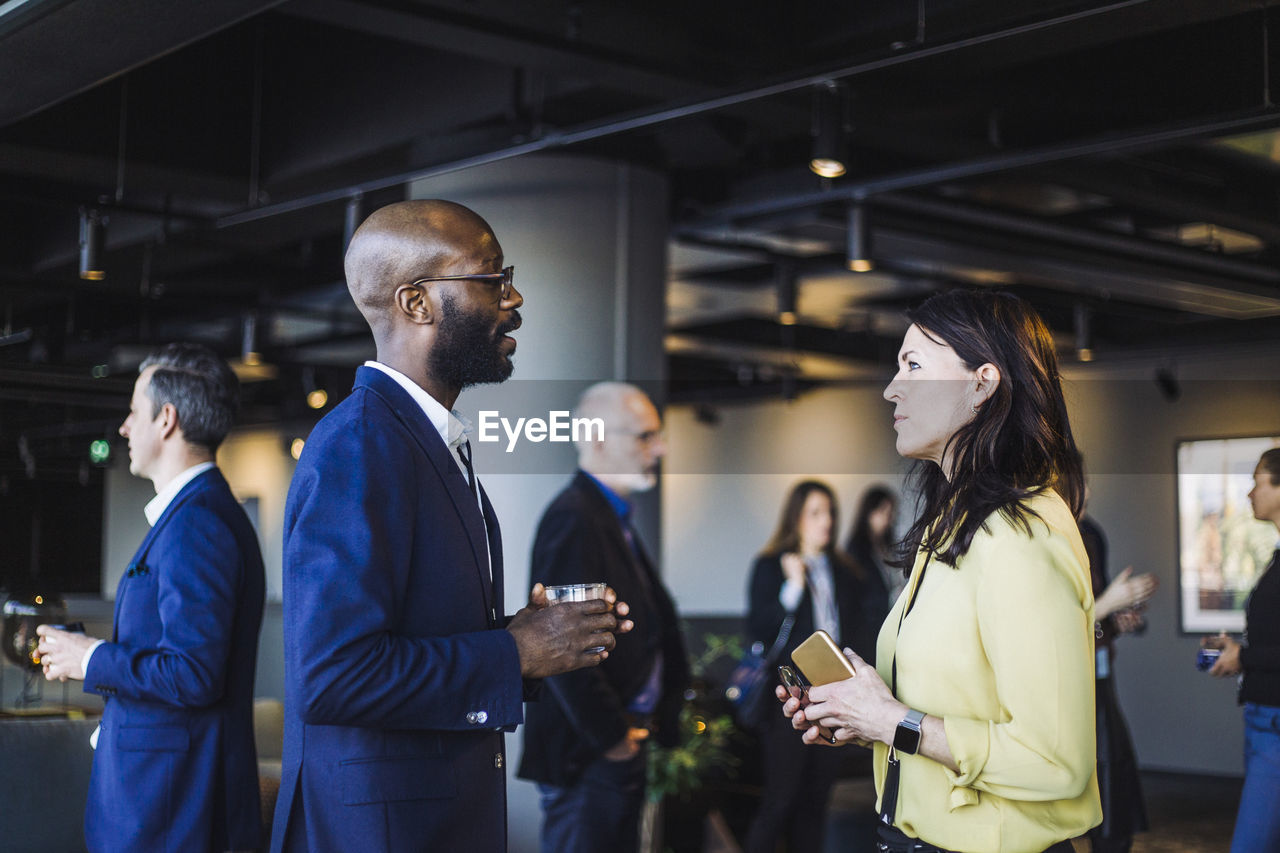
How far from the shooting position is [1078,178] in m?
6.36

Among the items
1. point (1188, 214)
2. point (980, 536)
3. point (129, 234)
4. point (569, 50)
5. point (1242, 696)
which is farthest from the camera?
point (129, 234)

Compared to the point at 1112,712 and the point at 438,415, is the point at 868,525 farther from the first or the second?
the point at 438,415

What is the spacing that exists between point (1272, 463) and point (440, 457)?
2.68 meters

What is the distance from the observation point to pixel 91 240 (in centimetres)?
596

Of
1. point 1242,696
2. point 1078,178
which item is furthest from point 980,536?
point 1078,178

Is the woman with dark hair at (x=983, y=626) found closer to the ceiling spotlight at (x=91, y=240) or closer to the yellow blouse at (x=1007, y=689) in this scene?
the yellow blouse at (x=1007, y=689)

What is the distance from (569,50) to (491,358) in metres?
2.91

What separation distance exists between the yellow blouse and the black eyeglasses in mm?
767

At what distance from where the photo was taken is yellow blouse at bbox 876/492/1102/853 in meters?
1.71

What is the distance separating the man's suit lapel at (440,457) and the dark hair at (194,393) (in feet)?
3.12

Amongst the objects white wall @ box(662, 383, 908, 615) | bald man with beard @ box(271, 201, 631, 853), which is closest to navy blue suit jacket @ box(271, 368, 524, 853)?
bald man with beard @ box(271, 201, 631, 853)

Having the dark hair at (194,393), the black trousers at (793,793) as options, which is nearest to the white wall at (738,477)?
the black trousers at (793,793)

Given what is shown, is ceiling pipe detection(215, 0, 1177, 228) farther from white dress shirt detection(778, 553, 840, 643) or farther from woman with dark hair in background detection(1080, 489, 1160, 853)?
white dress shirt detection(778, 553, 840, 643)

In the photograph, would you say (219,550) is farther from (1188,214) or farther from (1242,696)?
(1188,214)
